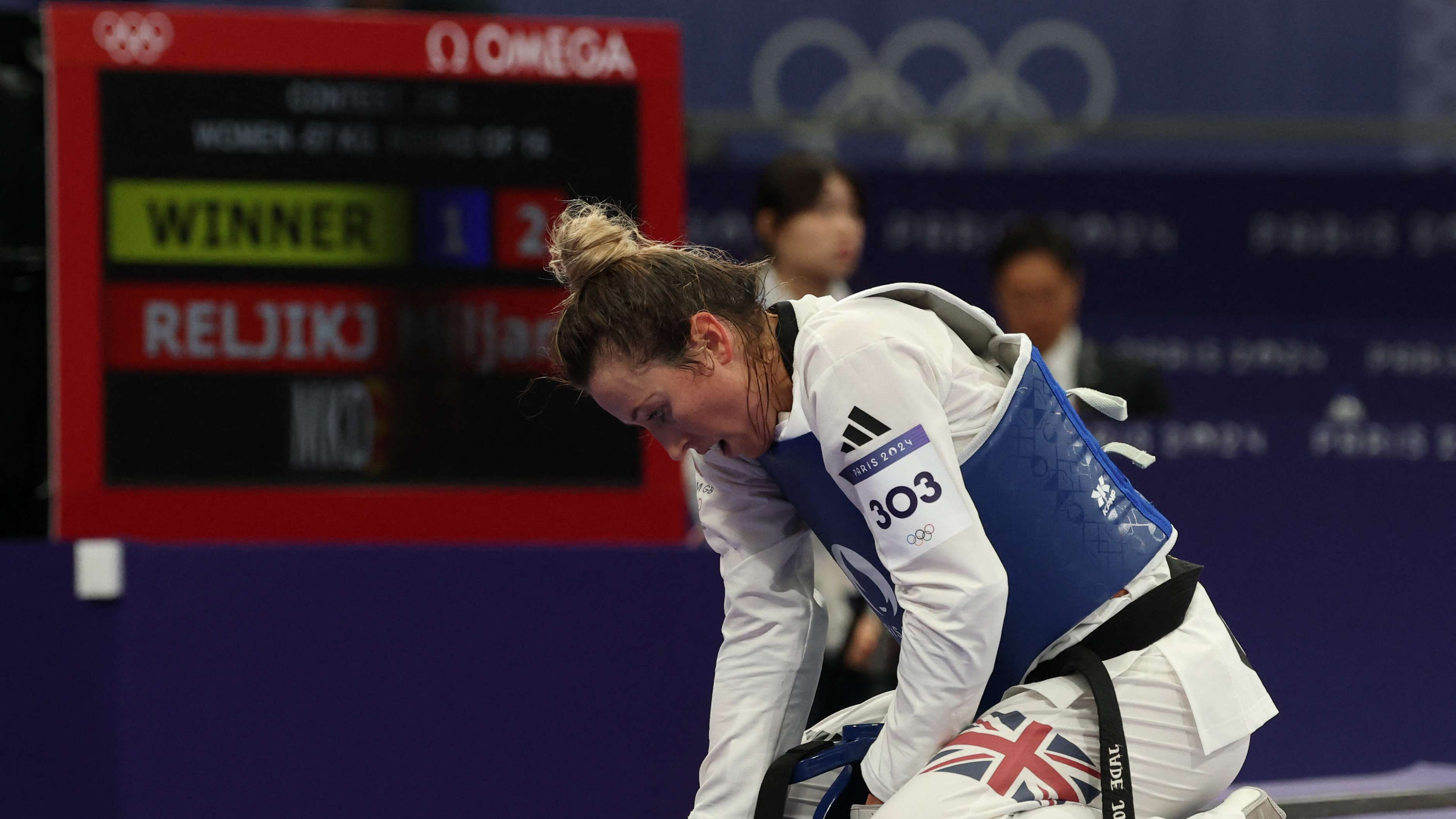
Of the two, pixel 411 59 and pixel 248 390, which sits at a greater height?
pixel 411 59

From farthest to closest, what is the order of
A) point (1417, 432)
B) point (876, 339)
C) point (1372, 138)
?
point (1372, 138) < point (1417, 432) < point (876, 339)

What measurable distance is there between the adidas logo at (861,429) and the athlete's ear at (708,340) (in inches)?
7.5

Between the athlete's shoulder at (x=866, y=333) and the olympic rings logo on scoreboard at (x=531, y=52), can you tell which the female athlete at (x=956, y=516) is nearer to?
the athlete's shoulder at (x=866, y=333)

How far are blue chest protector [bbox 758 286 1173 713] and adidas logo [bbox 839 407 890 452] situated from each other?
9 cm

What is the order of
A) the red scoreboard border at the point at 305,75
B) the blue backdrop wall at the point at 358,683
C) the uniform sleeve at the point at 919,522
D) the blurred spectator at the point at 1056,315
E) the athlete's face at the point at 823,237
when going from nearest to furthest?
the uniform sleeve at the point at 919,522, the blue backdrop wall at the point at 358,683, the red scoreboard border at the point at 305,75, the athlete's face at the point at 823,237, the blurred spectator at the point at 1056,315

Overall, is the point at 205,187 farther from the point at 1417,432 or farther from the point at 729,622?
the point at 1417,432

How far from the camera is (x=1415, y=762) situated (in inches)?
137

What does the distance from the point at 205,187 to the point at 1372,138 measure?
394 cm

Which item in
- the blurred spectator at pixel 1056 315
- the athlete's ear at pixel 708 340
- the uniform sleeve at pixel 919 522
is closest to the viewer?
the uniform sleeve at pixel 919 522

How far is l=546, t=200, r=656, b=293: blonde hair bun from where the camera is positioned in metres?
1.89

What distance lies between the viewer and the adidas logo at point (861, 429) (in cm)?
179

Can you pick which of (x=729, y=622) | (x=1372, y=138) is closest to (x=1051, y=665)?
(x=729, y=622)

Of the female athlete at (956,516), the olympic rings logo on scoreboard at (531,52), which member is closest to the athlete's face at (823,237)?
the olympic rings logo on scoreboard at (531,52)

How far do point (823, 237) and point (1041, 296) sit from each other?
2.05ft
